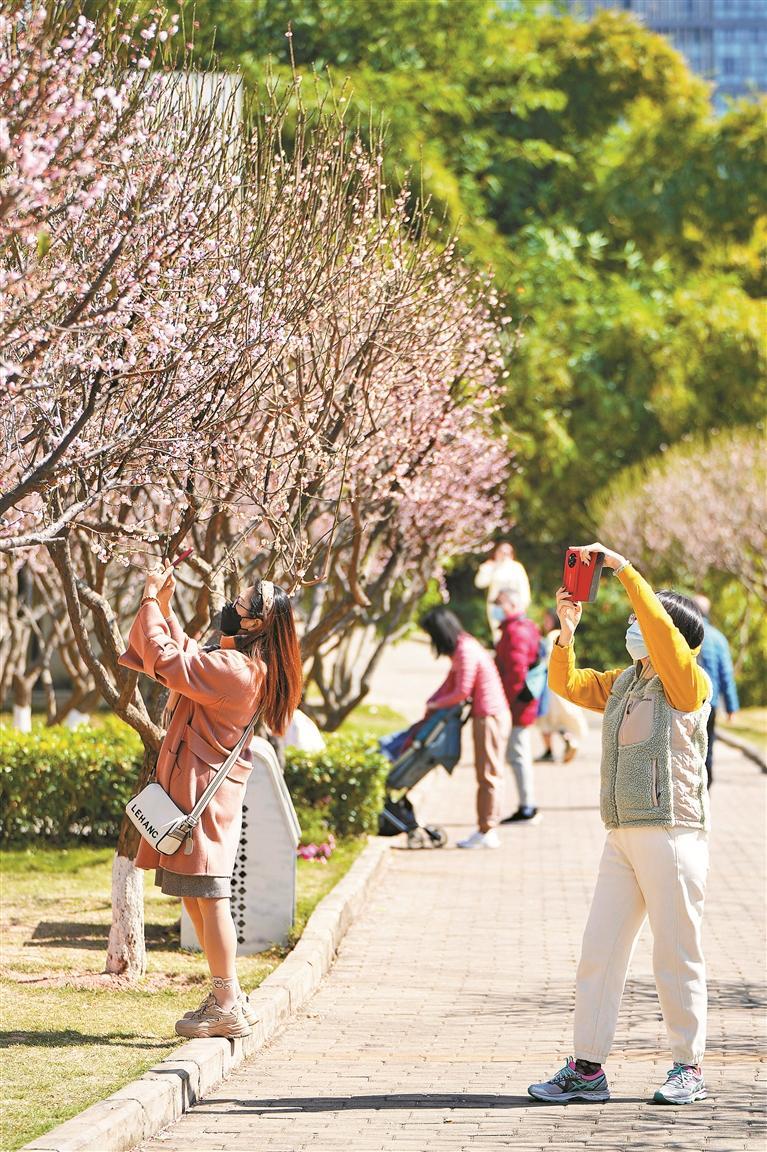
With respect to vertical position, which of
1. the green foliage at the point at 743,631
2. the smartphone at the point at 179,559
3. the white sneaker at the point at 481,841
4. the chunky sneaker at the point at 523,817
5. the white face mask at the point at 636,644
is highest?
the smartphone at the point at 179,559

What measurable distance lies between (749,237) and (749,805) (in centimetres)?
2300

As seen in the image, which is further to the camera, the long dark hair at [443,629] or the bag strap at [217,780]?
the long dark hair at [443,629]

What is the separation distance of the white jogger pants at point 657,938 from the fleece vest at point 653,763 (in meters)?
0.07

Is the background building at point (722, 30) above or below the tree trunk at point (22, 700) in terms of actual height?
above

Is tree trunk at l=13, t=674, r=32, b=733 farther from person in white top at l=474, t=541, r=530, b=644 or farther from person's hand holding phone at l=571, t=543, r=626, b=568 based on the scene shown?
person's hand holding phone at l=571, t=543, r=626, b=568

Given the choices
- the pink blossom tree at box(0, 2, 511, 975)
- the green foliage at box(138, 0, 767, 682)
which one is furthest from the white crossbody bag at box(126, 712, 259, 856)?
the green foliage at box(138, 0, 767, 682)

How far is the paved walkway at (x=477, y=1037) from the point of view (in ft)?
18.4

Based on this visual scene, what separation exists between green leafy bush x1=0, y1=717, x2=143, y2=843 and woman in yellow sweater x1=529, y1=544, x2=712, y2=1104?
6.07 m

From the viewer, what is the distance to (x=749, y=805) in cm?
1617

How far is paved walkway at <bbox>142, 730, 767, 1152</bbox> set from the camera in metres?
5.60

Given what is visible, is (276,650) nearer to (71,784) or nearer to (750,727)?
(71,784)

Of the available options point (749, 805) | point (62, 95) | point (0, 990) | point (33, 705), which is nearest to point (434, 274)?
point (62, 95)

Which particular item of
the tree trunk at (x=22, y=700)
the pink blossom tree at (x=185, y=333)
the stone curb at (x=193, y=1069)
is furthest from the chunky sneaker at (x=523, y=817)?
the stone curb at (x=193, y=1069)

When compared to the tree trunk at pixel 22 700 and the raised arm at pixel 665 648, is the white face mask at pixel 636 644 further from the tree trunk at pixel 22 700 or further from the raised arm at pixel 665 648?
the tree trunk at pixel 22 700
